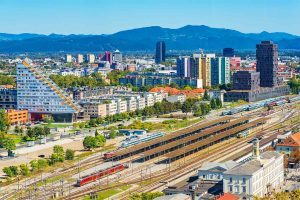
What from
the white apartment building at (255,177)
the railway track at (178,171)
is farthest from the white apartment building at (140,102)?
the white apartment building at (255,177)

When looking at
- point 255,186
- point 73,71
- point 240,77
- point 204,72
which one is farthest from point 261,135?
point 73,71

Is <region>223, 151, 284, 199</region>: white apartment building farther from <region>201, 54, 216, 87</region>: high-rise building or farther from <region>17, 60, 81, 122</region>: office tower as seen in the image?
<region>201, 54, 216, 87</region>: high-rise building

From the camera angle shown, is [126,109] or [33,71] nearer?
[33,71]

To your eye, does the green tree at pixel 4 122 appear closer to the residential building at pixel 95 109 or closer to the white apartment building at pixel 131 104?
the residential building at pixel 95 109

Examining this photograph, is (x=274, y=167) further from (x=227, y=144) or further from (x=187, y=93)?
(x=187, y=93)

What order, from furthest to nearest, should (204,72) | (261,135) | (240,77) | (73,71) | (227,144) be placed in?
(73,71)
(204,72)
(240,77)
(261,135)
(227,144)

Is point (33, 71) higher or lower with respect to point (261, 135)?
higher

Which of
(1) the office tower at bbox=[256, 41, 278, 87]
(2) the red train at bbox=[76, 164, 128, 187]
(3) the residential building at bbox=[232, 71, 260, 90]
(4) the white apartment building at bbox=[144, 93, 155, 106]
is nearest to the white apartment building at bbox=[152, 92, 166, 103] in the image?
(4) the white apartment building at bbox=[144, 93, 155, 106]

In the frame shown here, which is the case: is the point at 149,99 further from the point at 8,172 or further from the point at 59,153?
the point at 8,172

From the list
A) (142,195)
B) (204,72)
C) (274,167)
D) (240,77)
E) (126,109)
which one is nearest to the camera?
(142,195)
